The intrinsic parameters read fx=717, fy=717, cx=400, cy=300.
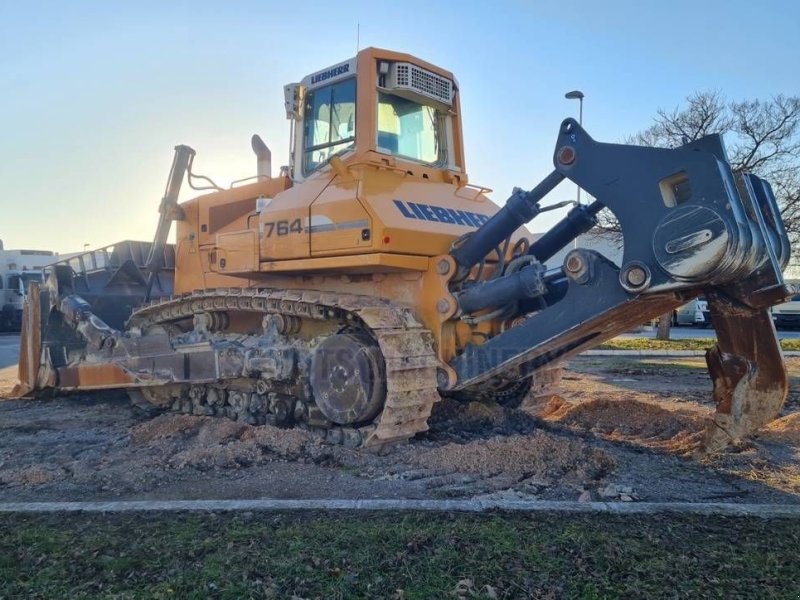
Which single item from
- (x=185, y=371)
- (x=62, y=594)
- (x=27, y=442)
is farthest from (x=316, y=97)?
(x=62, y=594)

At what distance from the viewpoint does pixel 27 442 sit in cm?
704

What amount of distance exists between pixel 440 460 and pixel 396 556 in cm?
201

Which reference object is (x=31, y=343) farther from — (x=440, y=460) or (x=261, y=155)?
(x=440, y=460)

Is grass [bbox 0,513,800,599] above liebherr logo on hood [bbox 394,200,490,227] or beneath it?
beneath

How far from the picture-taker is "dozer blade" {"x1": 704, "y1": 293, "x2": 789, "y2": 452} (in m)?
5.34

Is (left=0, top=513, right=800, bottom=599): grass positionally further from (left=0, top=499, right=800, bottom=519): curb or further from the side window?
the side window

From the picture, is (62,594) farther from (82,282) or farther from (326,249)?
(82,282)

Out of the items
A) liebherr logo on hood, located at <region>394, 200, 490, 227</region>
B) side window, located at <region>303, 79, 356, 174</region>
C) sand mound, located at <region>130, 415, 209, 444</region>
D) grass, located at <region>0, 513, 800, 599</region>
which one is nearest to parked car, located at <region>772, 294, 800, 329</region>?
liebherr logo on hood, located at <region>394, 200, 490, 227</region>

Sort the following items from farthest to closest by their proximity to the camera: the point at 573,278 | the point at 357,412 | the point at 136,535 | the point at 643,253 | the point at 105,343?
the point at 105,343 < the point at 357,412 < the point at 573,278 < the point at 643,253 < the point at 136,535

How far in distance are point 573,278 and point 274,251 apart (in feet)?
9.73

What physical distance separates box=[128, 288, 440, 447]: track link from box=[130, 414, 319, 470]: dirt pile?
0.40 meters

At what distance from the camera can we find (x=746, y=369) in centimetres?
540

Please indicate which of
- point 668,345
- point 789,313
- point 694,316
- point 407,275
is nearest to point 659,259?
point 407,275

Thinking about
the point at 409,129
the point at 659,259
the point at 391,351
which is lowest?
the point at 391,351
